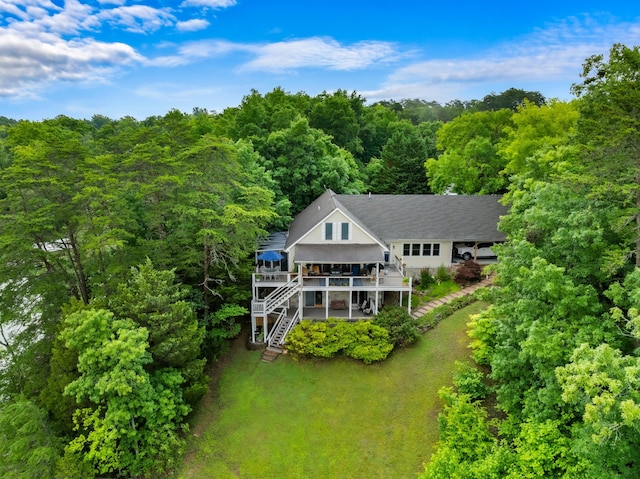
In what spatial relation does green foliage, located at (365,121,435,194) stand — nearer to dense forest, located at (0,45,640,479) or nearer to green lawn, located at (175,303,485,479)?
dense forest, located at (0,45,640,479)

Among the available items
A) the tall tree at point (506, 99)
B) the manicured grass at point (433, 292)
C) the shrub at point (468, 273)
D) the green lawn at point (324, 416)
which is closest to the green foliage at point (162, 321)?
the green lawn at point (324, 416)

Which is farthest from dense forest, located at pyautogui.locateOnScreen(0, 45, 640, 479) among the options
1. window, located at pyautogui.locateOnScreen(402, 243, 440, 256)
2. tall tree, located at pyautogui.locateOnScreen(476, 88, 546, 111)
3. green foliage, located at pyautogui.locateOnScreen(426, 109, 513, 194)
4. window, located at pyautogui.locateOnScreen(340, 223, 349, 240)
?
tall tree, located at pyautogui.locateOnScreen(476, 88, 546, 111)

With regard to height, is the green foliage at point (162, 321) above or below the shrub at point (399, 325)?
above

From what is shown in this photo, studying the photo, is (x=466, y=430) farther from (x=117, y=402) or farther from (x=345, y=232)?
(x=345, y=232)

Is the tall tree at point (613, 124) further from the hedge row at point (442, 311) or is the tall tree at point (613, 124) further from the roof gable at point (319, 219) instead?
the roof gable at point (319, 219)

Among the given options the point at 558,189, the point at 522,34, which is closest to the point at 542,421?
the point at 558,189
